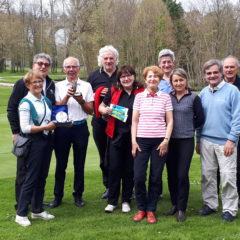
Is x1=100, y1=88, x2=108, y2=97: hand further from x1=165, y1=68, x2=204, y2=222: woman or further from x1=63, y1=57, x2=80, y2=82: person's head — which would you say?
x1=165, y1=68, x2=204, y2=222: woman

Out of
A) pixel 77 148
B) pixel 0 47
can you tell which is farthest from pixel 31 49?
pixel 77 148

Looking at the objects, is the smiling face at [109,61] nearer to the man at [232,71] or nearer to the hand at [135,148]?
the hand at [135,148]

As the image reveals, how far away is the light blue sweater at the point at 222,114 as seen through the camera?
4.27 metres

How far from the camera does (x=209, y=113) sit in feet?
14.4

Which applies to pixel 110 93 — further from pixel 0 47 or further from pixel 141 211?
pixel 0 47

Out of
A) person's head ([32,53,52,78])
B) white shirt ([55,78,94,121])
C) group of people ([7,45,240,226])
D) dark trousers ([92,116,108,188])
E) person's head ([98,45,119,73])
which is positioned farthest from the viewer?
dark trousers ([92,116,108,188])

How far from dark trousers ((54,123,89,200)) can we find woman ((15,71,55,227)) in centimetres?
40

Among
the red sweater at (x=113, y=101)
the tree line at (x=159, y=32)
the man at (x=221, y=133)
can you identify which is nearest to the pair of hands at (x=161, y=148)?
the red sweater at (x=113, y=101)

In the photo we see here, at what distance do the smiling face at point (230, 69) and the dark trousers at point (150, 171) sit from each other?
1.33 meters

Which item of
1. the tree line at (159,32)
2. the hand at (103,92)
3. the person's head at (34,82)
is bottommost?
the hand at (103,92)

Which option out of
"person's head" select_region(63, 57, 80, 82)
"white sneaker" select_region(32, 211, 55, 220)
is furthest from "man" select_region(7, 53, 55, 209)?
"white sneaker" select_region(32, 211, 55, 220)

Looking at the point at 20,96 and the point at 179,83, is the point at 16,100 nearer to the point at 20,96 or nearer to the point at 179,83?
the point at 20,96

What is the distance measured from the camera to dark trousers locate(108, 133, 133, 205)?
15.3ft

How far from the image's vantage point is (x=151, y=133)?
14.0ft
